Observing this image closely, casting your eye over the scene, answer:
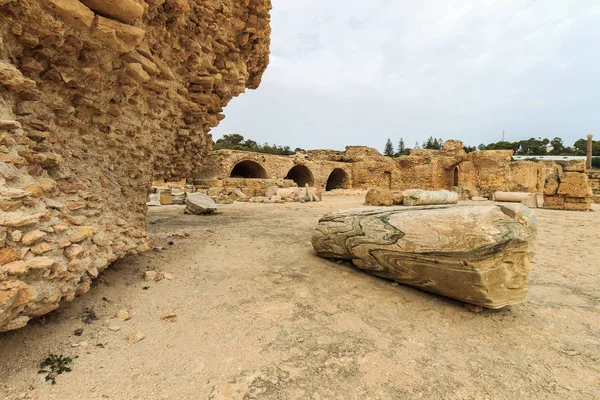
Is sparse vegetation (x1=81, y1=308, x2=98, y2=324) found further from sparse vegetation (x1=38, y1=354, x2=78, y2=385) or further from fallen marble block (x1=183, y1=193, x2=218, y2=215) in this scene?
fallen marble block (x1=183, y1=193, x2=218, y2=215)

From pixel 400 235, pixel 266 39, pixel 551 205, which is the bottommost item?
pixel 551 205

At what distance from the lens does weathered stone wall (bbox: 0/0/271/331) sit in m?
1.65

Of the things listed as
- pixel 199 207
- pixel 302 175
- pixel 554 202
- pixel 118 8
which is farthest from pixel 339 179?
pixel 118 8

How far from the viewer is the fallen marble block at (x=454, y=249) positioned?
7.53 ft

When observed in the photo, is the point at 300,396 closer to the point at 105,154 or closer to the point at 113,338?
the point at 113,338

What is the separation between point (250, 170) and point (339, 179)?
7125 mm

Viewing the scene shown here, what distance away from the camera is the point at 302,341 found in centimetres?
204

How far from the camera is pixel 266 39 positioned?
543cm

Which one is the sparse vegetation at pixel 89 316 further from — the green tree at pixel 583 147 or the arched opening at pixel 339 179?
the green tree at pixel 583 147

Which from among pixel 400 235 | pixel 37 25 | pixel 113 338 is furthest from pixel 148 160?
pixel 400 235

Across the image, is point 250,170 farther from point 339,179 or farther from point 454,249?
point 454,249

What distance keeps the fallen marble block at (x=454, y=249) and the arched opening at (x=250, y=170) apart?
14.7 meters

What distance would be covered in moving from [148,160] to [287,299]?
8.26 feet

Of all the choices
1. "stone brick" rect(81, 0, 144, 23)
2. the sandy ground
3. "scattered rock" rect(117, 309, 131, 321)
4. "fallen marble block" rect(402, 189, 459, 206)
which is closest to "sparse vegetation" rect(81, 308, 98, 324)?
the sandy ground
